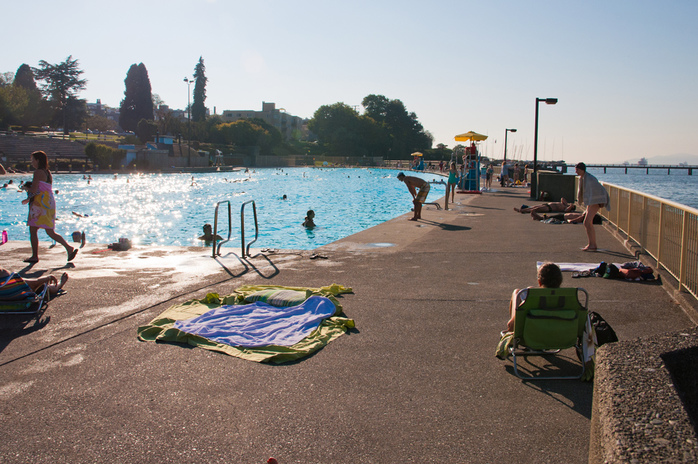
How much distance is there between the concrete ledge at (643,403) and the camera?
6.83 feet

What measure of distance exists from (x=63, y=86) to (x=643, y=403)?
404 ft

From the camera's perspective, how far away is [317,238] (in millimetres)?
23172

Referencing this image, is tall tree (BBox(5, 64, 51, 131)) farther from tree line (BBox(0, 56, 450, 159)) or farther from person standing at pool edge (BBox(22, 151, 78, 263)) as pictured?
person standing at pool edge (BBox(22, 151, 78, 263))

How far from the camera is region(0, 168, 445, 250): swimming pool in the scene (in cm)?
2378

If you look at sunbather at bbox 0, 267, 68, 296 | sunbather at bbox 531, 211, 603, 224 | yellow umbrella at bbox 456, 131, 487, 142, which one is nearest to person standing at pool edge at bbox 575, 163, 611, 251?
sunbather at bbox 531, 211, 603, 224

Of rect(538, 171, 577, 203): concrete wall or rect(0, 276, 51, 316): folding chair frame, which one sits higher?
rect(538, 171, 577, 203): concrete wall

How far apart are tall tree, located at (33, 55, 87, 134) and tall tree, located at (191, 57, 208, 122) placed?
73.0ft

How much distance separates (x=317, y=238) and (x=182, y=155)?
65.6 metres

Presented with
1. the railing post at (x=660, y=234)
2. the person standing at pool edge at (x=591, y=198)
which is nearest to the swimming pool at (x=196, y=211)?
the person standing at pool edge at (x=591, y=198)

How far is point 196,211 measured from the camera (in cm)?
3325

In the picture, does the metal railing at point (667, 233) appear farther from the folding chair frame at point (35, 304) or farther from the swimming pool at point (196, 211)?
the swimming pool at point (196, 211)

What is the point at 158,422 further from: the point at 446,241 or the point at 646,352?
the point at 446,241

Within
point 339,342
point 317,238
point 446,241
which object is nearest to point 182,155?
point 317,238

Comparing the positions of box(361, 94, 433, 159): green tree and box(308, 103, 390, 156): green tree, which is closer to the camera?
box(308, 103, 390, 156): green tree
